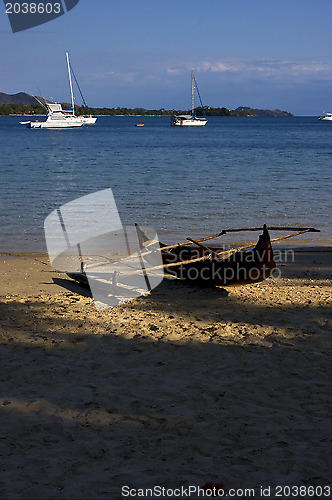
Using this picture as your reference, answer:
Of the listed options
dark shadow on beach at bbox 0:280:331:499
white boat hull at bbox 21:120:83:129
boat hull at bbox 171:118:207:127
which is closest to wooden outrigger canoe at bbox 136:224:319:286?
→ dark shadow on beach at bbox 0:280:331:499

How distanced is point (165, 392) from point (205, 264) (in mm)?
3786

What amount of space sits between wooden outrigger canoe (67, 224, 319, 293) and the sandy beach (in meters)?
0.39

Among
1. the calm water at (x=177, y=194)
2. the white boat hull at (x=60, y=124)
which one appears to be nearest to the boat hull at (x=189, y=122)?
the white boat hull at (x=60, y=124)

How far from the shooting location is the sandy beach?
4031 mm

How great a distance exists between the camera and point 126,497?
3762mm

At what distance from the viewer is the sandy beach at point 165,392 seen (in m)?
4.03

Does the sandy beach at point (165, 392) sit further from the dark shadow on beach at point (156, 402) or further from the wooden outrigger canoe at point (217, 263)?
the wooden outrigger canoe at point (217, 263)

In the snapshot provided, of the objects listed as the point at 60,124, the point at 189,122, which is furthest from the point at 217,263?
the point at 189,122

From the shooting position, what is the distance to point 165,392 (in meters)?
5.32

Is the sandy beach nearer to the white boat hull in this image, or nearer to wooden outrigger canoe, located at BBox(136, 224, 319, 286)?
wooden outrigger canoe, located at BBox(136, 224, 319, 286)

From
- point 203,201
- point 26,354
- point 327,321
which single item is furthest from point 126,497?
point 203,201

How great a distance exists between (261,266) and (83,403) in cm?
402

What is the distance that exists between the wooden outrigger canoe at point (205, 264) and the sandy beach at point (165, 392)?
392 millimetres

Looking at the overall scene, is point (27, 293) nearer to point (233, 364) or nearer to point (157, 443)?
Result: point (233, 364)
